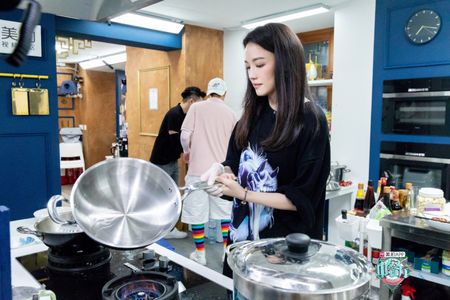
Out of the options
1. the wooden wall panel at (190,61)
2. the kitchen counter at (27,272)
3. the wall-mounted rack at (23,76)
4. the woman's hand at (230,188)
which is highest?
the wooden wall panel at (190,61)

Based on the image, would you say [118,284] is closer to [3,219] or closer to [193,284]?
[193,284]

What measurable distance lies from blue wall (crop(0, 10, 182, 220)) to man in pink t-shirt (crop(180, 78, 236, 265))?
4.45 ft

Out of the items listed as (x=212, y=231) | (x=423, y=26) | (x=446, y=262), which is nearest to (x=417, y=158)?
(x=423, y=26)

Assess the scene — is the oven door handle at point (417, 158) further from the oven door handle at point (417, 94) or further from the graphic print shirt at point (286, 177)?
the graphic print shirt at point (286, 177)

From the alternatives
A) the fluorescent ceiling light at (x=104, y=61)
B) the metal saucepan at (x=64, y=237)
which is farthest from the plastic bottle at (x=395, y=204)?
the fluorescent ceiling light at (x=104, y=61)

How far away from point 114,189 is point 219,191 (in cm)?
32

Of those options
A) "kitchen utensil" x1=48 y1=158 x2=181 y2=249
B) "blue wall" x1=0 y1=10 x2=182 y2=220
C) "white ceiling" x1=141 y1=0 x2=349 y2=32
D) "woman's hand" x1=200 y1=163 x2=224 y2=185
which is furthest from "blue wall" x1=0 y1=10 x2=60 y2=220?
"woman's hand" x1=200 y1=163 x2=224 y2=185

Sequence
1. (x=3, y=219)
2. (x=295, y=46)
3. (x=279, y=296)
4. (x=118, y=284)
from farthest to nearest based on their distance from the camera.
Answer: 1. (x=295, y=46)
2. (x=118, y=284)
3. (x=3, y=219)
4. (x=279, y=296)

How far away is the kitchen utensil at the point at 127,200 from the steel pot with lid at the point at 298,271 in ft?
1.14

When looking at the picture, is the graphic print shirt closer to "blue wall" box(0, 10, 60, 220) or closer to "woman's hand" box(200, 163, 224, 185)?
"woman's hand" box(200, 163, 224, 185)

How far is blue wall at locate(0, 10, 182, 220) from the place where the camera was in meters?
3.26

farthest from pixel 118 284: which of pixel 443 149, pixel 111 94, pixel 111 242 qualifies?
pixel 111 94

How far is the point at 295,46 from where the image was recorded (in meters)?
1.19

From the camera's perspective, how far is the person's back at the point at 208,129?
3.15 metres
